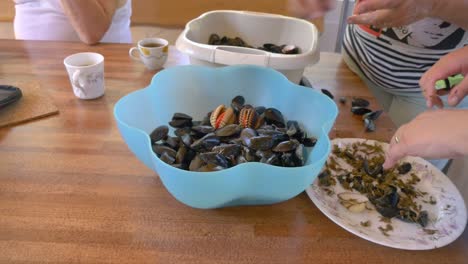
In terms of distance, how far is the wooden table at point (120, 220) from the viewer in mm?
492

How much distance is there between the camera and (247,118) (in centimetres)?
64

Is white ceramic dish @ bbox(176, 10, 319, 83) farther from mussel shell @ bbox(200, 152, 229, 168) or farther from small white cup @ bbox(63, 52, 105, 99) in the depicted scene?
mussel shell @ bbox(200, 152, 229, 168)

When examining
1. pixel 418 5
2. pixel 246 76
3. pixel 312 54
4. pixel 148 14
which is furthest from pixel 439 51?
pixel 148 14

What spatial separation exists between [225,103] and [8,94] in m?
0.47

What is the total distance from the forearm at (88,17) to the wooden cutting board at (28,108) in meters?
0.30

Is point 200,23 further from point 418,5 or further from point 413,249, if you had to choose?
point 413,249

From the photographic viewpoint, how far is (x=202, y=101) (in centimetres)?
75

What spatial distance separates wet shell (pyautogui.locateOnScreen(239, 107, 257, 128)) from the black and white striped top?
1.69 feet

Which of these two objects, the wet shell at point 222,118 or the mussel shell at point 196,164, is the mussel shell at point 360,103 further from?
the mussel shell at point 196,164

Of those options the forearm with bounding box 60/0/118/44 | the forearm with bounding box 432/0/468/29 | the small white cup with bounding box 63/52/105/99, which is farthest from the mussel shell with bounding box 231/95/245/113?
the forearm with bounding box 60/0/118/44

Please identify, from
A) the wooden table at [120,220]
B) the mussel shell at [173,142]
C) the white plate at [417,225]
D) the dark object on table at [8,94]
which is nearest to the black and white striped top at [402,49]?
the wooden table at [120,220]

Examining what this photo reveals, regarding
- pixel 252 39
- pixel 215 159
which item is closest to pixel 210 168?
pixel 215 159

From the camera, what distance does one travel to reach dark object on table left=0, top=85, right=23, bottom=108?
768mm

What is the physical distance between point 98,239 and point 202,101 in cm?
35
